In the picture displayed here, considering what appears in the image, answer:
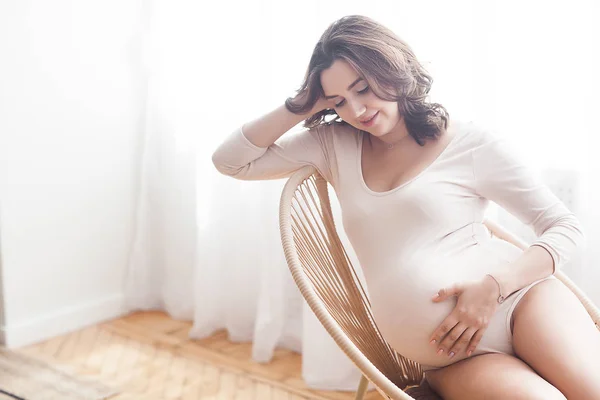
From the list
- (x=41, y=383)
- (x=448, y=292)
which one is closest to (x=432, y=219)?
(x=448, y=292)

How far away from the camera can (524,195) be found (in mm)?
1309

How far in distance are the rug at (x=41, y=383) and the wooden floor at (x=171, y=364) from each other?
0.05 meters

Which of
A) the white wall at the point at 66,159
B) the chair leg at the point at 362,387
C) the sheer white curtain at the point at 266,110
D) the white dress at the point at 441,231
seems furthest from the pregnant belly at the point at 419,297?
the white wall at the point at 66,159

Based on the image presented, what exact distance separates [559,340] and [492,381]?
152 millimetres

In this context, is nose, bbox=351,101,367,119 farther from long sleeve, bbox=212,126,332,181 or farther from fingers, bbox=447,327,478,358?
fingers, bbox=447,327,478,358

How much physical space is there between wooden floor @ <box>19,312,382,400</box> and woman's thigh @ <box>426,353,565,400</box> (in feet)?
3.28

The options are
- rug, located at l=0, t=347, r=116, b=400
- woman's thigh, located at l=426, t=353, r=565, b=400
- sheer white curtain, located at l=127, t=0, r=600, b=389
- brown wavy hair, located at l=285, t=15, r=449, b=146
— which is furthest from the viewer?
rug, located at l=0, t=347, r=116, b=400

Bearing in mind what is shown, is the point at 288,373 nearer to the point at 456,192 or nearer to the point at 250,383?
the point at 250,383

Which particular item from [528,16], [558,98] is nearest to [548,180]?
[558,98]

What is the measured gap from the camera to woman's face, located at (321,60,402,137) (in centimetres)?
133

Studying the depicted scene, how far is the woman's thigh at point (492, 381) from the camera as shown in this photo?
1.06 metres

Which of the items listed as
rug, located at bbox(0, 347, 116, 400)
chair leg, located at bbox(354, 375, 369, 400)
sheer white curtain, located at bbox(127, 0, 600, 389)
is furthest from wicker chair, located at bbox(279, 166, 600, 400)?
rug, located at bbox(0, 347, 116, 400)

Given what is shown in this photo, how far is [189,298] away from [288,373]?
2.25 ft

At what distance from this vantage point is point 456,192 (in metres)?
1.35
